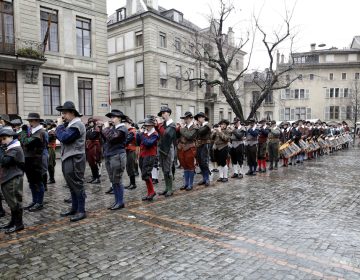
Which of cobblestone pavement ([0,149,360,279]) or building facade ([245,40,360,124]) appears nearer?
cobblestone pavement ([0,149,360,279])

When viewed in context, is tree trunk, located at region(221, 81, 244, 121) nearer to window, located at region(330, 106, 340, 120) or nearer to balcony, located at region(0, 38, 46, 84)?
balcony, located at region(0, 38, 46, 84)

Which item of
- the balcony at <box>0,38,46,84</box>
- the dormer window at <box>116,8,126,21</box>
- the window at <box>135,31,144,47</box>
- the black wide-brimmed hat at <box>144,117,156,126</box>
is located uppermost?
the dormer window at <box>116,8,126,21</box>

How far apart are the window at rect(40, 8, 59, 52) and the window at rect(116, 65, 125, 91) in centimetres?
1396

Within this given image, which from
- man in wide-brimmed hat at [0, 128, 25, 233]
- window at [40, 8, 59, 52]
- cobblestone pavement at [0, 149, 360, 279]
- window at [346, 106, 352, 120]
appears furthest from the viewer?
window at [346, 106, 352, 120]

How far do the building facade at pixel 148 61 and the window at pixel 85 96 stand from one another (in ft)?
31.4

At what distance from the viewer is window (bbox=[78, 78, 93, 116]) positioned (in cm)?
2292

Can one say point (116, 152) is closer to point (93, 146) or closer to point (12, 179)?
point (12, 179)

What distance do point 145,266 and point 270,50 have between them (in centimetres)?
2093

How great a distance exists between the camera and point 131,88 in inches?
1348

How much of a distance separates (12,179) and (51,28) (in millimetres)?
17969

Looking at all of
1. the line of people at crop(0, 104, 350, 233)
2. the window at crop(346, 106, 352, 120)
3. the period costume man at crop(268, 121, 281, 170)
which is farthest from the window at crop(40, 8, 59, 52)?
the window at crop(346, 106, 352, 120)

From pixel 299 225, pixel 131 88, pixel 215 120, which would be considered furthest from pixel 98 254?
pixel 215 120

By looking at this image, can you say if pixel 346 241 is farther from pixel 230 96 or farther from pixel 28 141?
pixel 230 96

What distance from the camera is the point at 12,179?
18.8 ft
